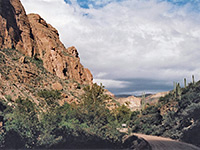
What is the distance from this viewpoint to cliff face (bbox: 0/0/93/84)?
6031cm

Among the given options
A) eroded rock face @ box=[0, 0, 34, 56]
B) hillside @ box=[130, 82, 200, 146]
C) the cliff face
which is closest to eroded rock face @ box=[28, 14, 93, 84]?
the cliff face

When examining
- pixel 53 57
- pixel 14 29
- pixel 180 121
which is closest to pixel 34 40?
pixel 53 57

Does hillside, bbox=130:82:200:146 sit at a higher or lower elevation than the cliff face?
lower

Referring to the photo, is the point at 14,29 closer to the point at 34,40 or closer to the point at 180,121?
the point at 34,40

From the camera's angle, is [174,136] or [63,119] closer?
[63,119]

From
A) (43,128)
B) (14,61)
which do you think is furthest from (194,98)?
(14,61)

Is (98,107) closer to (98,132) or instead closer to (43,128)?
(98,132)

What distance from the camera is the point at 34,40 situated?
3007 inches

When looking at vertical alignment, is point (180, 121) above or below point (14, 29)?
below

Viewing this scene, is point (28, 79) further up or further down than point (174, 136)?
further up

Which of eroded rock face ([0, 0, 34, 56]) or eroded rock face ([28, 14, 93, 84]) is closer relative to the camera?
eroded rock face ([0, 0, 34, 56])

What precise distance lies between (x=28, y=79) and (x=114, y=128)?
111 ft

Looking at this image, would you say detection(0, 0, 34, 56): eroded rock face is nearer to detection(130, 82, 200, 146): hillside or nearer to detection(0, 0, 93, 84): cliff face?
detection(0, 0, 93, 84): cliff face

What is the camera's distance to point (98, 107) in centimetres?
2505
